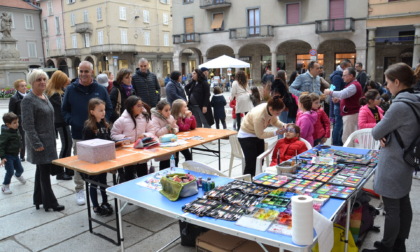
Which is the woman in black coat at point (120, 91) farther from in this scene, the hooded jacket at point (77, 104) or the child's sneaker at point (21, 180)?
the child's sneaker at point (21, 180)

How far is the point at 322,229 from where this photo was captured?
2.05m

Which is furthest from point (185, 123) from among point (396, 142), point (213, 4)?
point (213, 4)

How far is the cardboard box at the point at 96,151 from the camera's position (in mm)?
3592

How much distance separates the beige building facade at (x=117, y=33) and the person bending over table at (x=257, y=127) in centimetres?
3163

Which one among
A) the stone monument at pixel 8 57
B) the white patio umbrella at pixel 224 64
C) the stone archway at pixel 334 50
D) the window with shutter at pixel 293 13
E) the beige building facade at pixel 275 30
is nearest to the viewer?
the white patio umbrella at pixel 224 64

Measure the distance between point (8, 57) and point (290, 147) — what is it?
1885 centimetres

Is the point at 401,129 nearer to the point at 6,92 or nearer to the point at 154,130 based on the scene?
the point at 154,130

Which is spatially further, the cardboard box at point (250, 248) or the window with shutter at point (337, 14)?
the window with shutter at point (337, 14)

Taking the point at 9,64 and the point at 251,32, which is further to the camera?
the point at 251,32

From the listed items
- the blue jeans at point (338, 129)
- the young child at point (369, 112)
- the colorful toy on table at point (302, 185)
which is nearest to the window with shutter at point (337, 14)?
the blue jeans at point (338, 129)

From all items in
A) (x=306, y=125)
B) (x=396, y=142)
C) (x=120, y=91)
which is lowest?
(x=306, y=125)

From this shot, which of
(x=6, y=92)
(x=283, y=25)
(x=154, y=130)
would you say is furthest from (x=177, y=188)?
(x=283, y=25)

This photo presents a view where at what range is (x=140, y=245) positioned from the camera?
3.43m

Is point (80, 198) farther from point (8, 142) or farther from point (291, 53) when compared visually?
point (291, 53)
